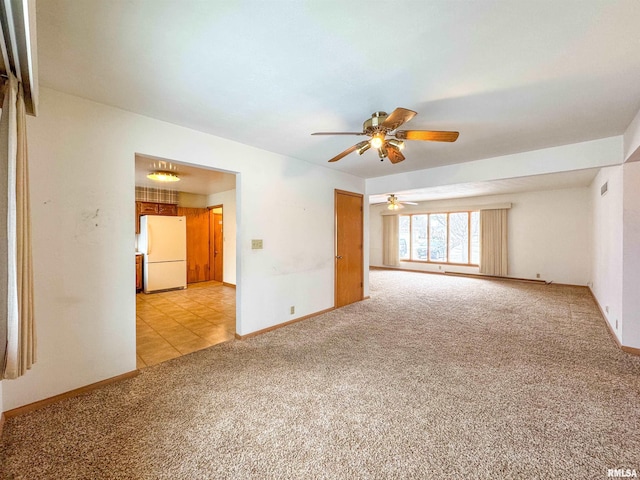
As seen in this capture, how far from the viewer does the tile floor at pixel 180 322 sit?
3.07 metres

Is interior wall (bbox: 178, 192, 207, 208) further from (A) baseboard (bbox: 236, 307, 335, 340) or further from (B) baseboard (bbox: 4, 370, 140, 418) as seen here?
(B) baseboard (bbox: 4, 370, 140, 418)

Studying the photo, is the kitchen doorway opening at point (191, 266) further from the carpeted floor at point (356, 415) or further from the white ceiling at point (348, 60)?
the white ceiling at point (348, 60)

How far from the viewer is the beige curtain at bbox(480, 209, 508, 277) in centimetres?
736

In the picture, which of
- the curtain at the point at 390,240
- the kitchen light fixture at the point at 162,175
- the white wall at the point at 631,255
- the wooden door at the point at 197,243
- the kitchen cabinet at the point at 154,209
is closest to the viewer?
the white wall at the point at 631,255

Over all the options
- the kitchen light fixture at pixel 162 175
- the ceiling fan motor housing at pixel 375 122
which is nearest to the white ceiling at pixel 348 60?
the ceiling fan motor housing at pixel 375 122

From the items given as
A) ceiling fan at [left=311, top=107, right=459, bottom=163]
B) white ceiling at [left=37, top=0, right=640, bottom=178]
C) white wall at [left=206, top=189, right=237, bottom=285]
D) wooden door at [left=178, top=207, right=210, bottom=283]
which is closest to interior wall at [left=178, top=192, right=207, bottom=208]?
wooden door at [left=178, top=207, right=210, bottom=283]

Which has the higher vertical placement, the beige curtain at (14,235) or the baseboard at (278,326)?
the beige curtain at (14,235)

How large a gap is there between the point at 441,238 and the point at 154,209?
8.53m

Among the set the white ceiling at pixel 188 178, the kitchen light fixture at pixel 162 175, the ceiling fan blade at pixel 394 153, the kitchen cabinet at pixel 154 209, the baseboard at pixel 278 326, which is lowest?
the baseboard at pixel 278 326

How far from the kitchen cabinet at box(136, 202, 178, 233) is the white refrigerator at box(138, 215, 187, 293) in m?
0.15

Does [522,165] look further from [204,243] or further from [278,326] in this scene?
[204,243]

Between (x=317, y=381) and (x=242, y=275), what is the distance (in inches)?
62.5

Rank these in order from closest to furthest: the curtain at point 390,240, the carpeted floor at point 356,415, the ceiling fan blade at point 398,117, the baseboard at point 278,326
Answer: the carpeted floor at point 356,415
the ceiling fan blade at point 398,117
the baseboard at point 278,326
the curtain at point 390,240

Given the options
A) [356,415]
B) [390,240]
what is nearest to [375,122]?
[356,415]
